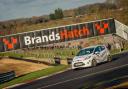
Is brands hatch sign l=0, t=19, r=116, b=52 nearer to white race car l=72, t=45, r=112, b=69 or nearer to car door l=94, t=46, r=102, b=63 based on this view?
white race car l=72, t=45, r=112, b=69

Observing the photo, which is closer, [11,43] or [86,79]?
[86,79]

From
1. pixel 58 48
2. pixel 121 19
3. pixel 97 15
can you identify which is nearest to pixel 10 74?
pixel 58 48

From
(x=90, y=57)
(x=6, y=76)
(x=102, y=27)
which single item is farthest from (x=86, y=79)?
(x=102, y=27)

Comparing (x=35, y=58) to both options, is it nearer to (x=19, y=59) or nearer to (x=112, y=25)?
(x=19, y=59)

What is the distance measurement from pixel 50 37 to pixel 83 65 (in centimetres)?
2588

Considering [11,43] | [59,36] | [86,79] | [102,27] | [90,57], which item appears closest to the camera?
[86,79]

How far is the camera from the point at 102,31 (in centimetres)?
5559

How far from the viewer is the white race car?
29.5m

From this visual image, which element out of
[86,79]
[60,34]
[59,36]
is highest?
[86,79]

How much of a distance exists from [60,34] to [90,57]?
26.1 metres

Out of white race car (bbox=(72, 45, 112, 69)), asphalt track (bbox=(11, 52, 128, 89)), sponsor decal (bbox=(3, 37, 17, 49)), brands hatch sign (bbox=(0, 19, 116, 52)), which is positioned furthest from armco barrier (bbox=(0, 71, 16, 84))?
brands hatch sign (bbox=(0, 19, 116, 52))

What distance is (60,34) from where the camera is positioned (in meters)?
55.4

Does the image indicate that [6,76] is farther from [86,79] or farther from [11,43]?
[11,43]

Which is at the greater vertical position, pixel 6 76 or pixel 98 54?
pixel 98 54
